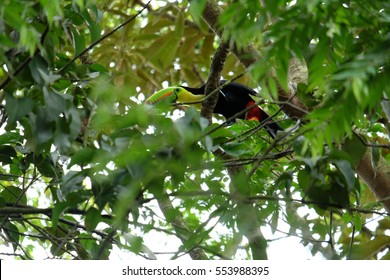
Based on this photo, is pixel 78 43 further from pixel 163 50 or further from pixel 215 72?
pixel 163 50

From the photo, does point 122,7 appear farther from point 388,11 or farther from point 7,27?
point 388,11

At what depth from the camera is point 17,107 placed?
1.74m

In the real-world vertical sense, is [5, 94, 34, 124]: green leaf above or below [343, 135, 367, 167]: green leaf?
above

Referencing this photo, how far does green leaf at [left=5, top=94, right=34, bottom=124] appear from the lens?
1.73 m

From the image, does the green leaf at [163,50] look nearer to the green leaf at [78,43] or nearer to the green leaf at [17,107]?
→ the green leaf at [78,43]

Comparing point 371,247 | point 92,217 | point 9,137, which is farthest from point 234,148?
point 371,247

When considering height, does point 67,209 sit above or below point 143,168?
above

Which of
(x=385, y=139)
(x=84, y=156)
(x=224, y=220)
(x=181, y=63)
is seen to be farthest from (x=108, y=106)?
(x=181, y=63)

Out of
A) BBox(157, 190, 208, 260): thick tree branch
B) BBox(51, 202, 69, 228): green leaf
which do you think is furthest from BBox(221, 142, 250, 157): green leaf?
BBox(51, 202, 69, 228): green leaf

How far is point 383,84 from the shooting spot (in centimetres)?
143

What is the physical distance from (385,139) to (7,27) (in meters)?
1.84

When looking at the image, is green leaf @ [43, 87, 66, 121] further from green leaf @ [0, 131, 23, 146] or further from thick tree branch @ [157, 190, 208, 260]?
green leaf @ [0, 131, 23, 146]

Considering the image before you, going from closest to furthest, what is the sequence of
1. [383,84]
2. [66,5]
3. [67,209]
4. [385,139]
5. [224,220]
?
[383,84] < [224,220] < [67,209] < [66,5] < [385,139]

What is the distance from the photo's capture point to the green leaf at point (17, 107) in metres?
1.73
